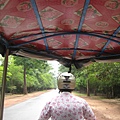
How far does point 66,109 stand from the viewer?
1948 millimetres

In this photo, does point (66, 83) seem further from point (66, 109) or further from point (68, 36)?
point (68, 36)

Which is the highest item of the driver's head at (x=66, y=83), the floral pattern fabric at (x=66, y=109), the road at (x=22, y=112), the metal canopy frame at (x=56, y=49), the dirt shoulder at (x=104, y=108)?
the metal canopy frame at (x=56, y=49)

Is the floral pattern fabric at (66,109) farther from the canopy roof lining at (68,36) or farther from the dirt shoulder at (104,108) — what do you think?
the dirt shoulder at (104,108)

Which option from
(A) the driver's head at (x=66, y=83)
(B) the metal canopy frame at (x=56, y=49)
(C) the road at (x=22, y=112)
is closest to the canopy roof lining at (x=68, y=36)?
(B) the metal canopy frame at (x=56, y=49)

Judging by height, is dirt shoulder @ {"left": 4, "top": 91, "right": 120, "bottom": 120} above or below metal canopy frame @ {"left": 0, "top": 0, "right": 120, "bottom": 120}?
below

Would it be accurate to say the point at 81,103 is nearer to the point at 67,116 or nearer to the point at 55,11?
the point at 67,116

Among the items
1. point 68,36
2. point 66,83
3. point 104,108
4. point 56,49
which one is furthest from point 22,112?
point 66,83

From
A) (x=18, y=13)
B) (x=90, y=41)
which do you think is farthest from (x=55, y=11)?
(x=90, y=41)

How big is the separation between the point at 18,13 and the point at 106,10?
43.9 inches

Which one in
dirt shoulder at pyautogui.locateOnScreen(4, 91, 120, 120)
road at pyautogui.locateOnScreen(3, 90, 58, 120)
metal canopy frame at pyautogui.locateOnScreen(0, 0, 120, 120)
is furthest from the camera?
dirt shoulder at pyautogui.locateOnScreen(4, 91, 120, 120)

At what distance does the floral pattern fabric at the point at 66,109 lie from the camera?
195 cm

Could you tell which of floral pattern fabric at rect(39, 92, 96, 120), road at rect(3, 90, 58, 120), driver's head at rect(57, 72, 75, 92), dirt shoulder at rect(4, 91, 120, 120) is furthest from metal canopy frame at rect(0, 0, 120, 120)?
dirt shoulder at rect(4, 91, 120, 120)

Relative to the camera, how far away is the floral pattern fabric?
6.39ft

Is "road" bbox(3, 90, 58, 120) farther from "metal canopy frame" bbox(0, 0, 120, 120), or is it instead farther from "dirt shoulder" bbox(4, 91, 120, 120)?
"metal canopy frame" bbox(0, 0, 120, 120)
